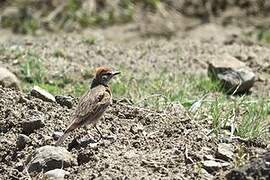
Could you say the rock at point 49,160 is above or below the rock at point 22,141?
above

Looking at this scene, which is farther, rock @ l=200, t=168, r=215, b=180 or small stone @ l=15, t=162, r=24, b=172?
small stone @ l=15, t=162, r=24, b=172

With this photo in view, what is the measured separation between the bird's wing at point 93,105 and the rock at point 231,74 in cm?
246

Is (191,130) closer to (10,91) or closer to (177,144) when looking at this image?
(177,144)

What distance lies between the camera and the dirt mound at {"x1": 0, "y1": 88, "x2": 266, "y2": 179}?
622 cm

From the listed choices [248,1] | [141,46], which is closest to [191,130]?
[141,46]

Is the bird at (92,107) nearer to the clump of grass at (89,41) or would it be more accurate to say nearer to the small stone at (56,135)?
the small stone at (56,135)

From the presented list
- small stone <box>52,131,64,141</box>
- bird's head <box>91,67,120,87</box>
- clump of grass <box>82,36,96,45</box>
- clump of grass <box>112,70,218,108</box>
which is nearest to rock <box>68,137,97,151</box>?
small stone <box>52,131,64,141</box>

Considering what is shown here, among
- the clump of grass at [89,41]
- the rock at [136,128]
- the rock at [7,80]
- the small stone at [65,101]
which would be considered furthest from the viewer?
the clump of grass at [89,41]

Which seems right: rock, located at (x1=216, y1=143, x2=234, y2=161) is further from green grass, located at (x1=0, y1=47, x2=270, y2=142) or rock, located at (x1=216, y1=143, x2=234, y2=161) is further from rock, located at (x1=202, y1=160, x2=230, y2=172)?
green grass, located at (x1=0, y1=47, x2=270, y2=142)

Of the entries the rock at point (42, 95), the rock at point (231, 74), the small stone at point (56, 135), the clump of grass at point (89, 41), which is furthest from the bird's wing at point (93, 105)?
the clump of grass at point (89, 41)

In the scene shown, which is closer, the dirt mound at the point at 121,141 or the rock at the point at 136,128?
the dirt mound at the point at 121,141

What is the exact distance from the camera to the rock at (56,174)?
6.22m

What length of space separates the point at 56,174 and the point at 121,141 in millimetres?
785

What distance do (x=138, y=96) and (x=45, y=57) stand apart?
2013mm
